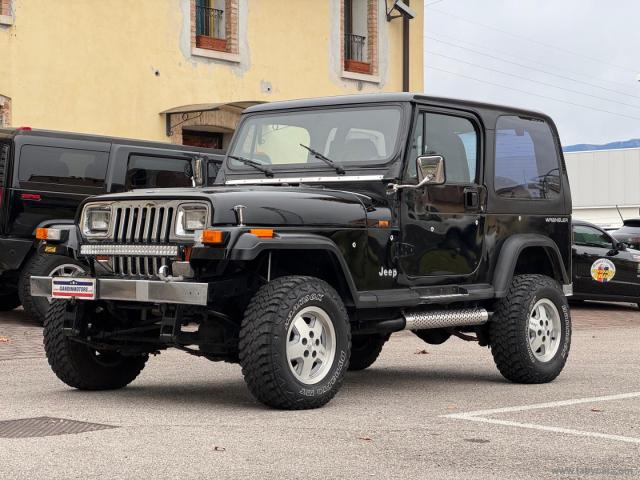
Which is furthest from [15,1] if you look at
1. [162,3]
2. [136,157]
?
[136,157]

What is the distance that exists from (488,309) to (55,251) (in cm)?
326

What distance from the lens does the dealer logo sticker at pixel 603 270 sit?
19578mm

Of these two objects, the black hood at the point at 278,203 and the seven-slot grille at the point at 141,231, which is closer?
the black hood at the point at 278,203

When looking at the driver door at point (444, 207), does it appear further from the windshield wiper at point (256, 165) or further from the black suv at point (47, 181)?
the black suv at point (47, 181)

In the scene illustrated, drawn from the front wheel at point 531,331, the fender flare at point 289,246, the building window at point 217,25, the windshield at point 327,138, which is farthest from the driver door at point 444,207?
the building window at point 217,25

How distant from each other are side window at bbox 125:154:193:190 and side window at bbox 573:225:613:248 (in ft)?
22.1

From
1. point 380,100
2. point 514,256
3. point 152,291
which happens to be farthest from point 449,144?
point 152,291

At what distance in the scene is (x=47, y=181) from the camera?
48.4 feet

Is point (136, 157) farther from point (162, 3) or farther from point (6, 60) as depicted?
point (162, 3)

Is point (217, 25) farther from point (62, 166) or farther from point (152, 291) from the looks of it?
point (152, 291)

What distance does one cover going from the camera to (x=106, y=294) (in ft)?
26.9

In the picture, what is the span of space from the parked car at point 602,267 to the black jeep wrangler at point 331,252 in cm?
887

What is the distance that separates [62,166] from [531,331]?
6841 mm

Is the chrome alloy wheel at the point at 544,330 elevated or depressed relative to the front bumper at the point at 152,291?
depressed
